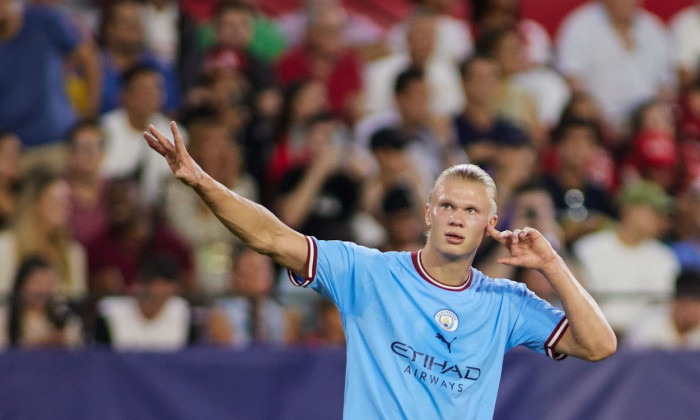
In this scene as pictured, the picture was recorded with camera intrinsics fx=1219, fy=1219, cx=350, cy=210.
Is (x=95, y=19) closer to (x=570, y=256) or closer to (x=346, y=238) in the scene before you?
(x=346, y=238)

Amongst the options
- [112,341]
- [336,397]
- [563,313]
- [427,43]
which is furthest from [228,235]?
[563,313]

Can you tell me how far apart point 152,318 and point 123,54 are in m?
3.14

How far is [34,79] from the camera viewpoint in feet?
32.4

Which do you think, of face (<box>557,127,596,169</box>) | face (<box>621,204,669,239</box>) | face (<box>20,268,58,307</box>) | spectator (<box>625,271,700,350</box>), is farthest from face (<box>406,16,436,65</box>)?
face (<box>20,268,58,307</box>)

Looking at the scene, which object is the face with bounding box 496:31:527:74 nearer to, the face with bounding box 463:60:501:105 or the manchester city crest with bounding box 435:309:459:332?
the face with bounding box 463:60:501:105

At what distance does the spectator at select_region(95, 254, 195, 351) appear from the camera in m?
8.20

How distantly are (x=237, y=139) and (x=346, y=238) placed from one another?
5.49 feet

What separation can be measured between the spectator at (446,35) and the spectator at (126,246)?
3493mm

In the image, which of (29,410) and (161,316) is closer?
(29,410)

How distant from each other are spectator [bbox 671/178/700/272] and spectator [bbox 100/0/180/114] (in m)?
4.51

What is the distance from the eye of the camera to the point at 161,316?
8352mm

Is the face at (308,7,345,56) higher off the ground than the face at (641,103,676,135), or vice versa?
the face at (641,103,676,135)

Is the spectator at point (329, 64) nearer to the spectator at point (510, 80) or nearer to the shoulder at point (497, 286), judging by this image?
the spectator at point (510, 80)

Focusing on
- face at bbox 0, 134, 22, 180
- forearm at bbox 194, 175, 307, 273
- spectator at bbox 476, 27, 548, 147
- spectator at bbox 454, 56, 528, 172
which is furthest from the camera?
spectator at bbox 476, 27, 548, 147
